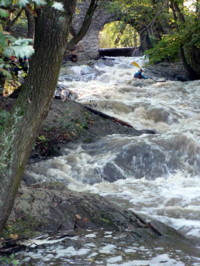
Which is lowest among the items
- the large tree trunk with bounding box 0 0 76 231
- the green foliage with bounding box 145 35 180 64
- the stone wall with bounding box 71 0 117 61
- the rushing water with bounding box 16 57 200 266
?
the rushing water with bounding box 16 57 200 266

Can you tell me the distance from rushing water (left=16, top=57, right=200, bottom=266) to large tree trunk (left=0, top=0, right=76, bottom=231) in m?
0.79

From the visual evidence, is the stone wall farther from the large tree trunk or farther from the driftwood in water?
the large tree trunk

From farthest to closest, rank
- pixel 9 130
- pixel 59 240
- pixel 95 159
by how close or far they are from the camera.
Result: pixel 95 159 → pixel 59 240 → pixel 9 130

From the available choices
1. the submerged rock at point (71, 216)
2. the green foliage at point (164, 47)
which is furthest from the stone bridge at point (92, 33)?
the submerged rock at point (71, 216)

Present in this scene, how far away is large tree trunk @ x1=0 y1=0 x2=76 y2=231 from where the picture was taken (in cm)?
325

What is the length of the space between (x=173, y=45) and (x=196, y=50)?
6.84 feet

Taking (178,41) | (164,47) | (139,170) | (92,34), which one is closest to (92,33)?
(92,34)

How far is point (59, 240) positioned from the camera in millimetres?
3951

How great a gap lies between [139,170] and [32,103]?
4.76m

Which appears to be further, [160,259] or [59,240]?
[59,240]

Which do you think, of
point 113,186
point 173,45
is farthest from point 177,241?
point 173,45

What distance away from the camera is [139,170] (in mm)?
7734

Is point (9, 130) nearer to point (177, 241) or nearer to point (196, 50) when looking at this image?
point (177, 241)

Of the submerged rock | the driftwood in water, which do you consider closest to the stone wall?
the driftwood in water
